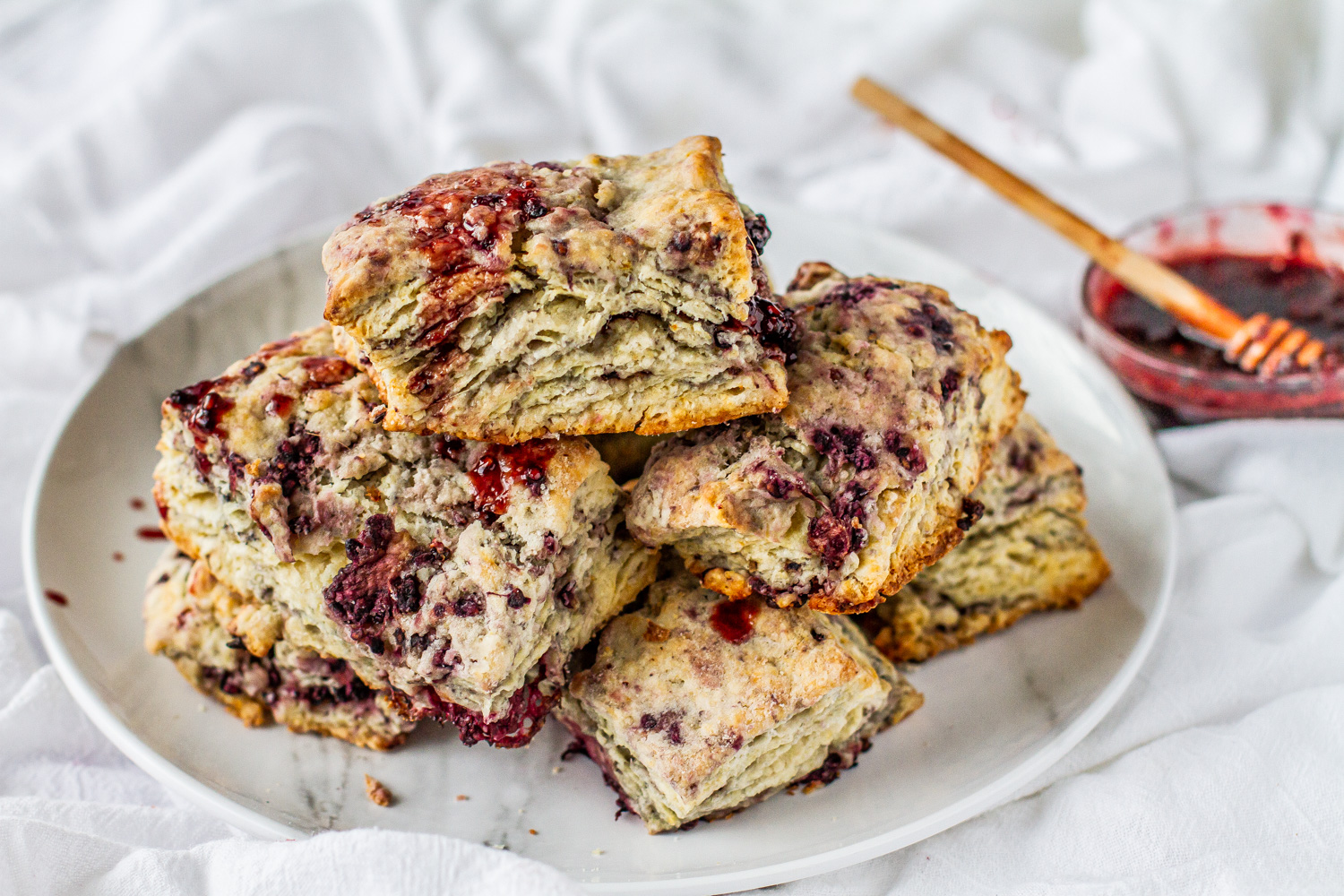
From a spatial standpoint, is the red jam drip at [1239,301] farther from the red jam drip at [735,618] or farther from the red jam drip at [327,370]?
the red jam drip at [327,370]

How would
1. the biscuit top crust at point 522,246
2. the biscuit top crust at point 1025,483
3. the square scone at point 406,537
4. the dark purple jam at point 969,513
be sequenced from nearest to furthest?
the biscuit top crust at point 522,246
the square scone at point 406,537
the dark purple jam at point 969,513
the biscuit top crust at point 1025,483

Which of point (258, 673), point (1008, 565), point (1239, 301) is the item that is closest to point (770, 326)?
point (1008, 565)

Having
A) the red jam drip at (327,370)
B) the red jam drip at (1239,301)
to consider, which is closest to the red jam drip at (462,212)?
the red jam drip at (327,370)

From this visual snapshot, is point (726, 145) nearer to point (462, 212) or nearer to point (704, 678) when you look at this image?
point (462, 212)

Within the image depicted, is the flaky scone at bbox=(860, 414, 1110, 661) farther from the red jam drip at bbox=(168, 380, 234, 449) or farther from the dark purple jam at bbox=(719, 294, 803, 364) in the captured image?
the red jam drip at bbox=(168, 380, 234, 449)

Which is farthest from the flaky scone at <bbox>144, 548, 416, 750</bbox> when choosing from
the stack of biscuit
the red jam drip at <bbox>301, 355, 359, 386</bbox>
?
the red jam drip at <bbox>301, 355, 359, 386</bbox>

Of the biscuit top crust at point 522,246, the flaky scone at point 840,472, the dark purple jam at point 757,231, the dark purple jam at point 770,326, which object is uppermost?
the biscuit top crust at point 522,246

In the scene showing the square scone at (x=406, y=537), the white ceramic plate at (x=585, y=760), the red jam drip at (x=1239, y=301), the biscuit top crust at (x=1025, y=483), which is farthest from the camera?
the red jam drip at (x=1239, y=301)
